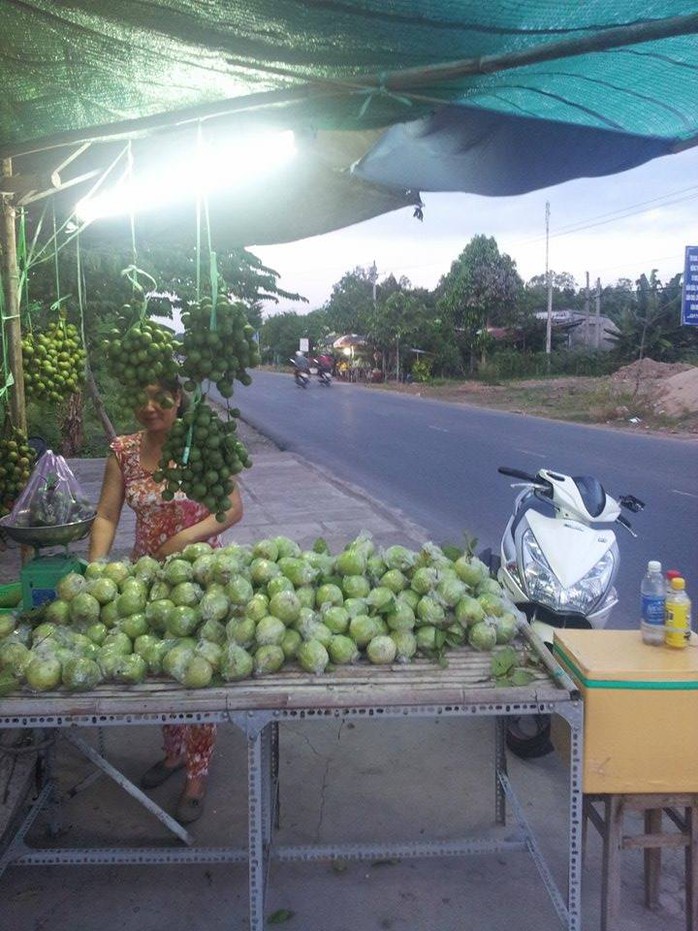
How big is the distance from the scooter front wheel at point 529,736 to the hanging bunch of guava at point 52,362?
9.40 feet

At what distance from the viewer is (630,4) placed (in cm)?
197

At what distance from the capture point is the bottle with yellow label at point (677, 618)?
7.92 ft

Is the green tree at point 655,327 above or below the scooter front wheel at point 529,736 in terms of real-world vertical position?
above

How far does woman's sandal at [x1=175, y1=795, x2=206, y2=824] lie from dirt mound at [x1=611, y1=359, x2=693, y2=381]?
2642 cm

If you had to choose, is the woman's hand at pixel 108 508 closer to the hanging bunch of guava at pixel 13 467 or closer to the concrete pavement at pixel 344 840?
the hanging bunch of guava at pixel 13 467

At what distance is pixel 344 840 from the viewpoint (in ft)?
9.96

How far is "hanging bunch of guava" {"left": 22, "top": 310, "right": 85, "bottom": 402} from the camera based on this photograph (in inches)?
151

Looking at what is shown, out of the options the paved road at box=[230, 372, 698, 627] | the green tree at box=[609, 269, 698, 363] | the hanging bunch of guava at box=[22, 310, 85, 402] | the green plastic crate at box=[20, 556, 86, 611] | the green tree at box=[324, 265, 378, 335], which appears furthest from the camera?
the green tree at box=[324, 265, 378, 335]

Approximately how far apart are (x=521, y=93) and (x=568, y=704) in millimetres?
1994

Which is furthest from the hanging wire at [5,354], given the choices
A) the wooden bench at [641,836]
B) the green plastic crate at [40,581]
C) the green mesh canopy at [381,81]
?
the wooden bench at [641,836]

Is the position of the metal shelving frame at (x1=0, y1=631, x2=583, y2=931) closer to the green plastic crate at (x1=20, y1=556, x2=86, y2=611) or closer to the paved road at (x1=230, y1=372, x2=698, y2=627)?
the green plastic crate at (x1=20, y1=556, x2=86, y2=611)

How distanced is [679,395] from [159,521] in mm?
20203

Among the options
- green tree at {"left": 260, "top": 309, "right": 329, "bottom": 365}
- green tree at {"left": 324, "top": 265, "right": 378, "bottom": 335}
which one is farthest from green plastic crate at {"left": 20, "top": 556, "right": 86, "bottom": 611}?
green tree at {"left": 260, "top": 309, "right": 329, "bottom": 365}

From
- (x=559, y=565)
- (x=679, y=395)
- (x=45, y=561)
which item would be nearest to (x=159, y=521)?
(x=45, y=561)
